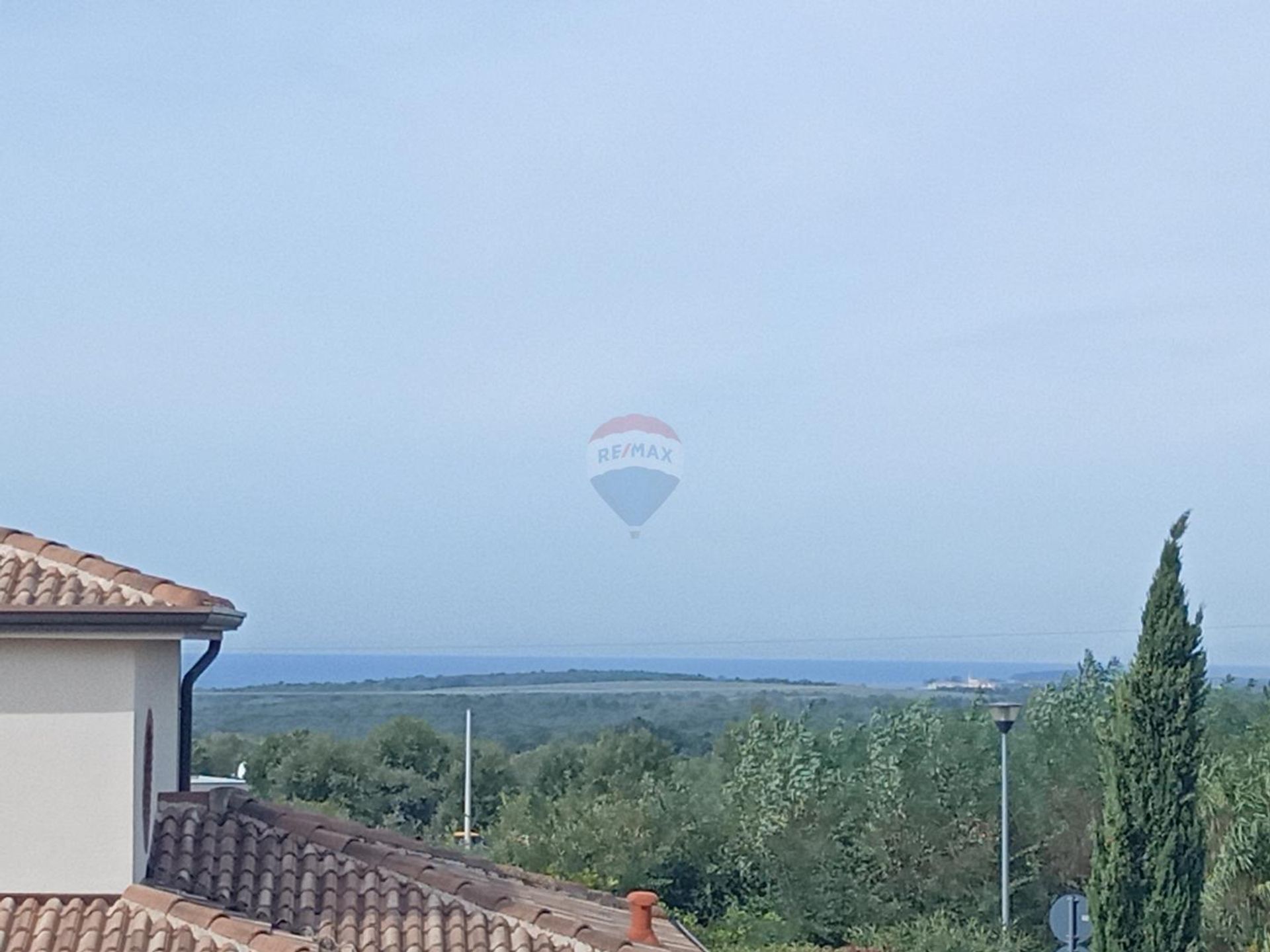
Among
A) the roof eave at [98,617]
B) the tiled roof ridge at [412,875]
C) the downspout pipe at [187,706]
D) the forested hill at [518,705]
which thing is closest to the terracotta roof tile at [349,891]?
the tiled roof ridge at [412,875]

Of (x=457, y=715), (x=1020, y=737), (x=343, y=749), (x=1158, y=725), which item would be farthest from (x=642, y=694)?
(x=1158, y=725)

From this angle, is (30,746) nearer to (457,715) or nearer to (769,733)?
(769,733)

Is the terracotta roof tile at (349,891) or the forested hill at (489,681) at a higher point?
the terracotta roof tile at (349,891)

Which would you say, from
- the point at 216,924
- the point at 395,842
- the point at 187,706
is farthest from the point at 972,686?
the point at 216,924

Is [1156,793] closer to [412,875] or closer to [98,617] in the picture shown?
[412,875]

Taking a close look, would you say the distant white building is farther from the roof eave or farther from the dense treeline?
the roof eave

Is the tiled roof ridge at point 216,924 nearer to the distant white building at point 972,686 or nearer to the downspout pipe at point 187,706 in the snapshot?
the downspout pipe at point 187,706

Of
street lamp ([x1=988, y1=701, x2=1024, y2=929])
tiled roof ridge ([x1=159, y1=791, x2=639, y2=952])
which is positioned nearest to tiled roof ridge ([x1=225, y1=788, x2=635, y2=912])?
tiled roof ridge ([x1=159, y1=791, x2=639, y2=952])

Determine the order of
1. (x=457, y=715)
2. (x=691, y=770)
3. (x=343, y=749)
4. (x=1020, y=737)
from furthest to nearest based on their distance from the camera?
1. (x=457, y=715)
2. (x=343, y=749)
3. (x=691, y=770)
4. (x=1020, y=737)
